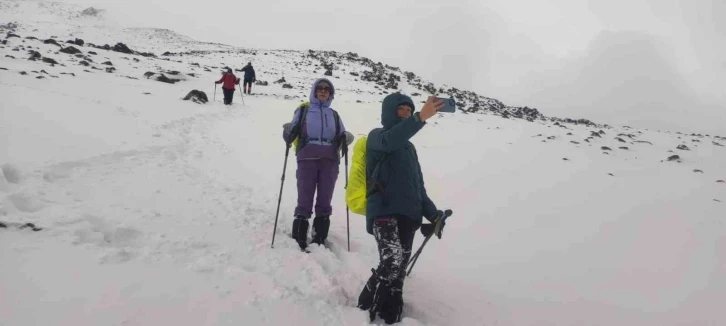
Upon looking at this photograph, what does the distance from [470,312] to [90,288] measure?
144 inches

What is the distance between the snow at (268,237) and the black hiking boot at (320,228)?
0.28m

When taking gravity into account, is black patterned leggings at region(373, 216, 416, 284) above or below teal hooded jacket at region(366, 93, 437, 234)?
below

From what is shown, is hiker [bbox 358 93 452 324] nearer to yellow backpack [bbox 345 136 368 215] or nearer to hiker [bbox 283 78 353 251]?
yellow backpack [bbox 345 136 368 215]

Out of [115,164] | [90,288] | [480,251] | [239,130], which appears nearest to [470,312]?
[480,251]

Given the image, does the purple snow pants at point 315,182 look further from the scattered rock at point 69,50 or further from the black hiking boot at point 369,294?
the scattered rock at point 69,50

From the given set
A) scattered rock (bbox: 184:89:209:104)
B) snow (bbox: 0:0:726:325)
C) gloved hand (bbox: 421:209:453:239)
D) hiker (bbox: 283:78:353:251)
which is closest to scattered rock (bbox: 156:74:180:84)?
scattered rock (bbox: 184:89:209:104)

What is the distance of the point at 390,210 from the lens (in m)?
3.62

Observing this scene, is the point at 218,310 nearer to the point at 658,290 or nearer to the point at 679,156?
the point at 658,290

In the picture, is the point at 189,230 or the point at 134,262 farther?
the point at 189,230

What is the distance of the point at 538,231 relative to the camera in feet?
24.8

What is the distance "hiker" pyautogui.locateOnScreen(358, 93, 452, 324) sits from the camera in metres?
3.60

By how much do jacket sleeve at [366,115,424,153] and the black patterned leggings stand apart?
2.29 feet

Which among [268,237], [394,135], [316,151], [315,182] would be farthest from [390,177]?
[268,237]

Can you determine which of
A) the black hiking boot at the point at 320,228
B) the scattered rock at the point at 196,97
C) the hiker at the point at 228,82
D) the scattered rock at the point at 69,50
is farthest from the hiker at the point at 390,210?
the scattered rock at the point at 69,50
